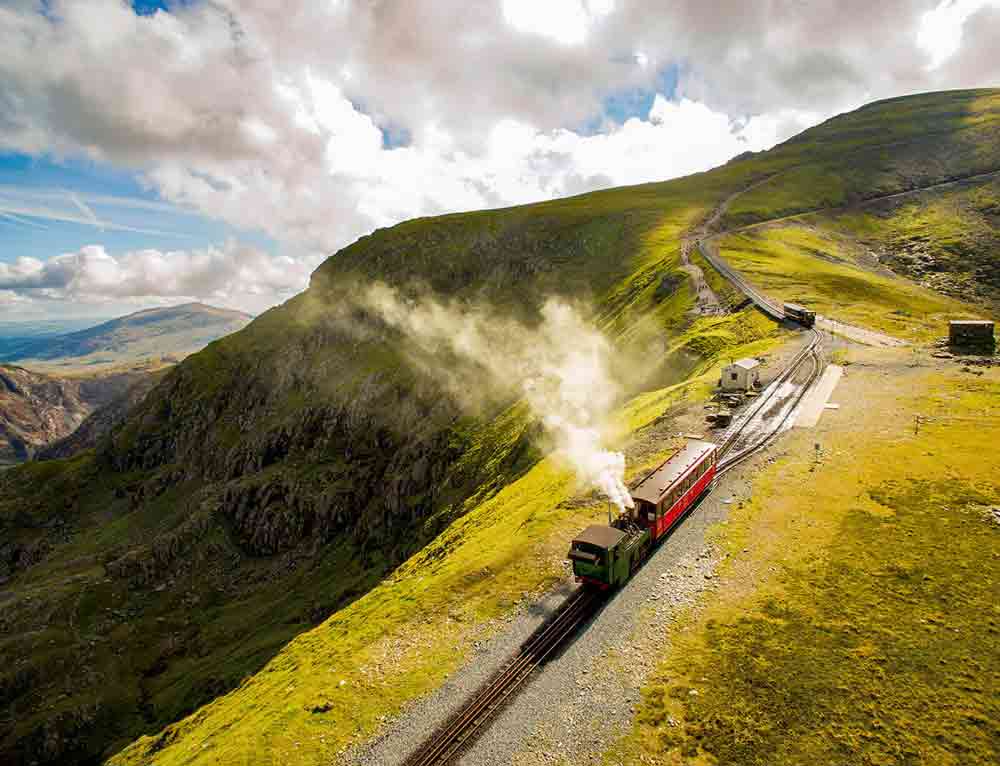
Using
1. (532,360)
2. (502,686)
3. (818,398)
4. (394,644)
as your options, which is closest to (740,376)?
(818,398)

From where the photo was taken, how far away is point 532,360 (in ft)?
393

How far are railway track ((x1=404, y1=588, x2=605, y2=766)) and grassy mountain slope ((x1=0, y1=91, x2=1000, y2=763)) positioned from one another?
3.23 m

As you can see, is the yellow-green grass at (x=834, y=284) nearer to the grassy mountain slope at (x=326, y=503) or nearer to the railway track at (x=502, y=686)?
the grassy mountain slope at (x=326, y=503)

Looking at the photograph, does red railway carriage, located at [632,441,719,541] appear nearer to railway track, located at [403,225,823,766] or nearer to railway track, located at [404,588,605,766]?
railway track, located at [403,225,823,766]

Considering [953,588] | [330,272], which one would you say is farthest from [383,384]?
[953,588]

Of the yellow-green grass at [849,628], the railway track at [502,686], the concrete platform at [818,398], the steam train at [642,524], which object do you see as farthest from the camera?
the concrete platform at [818,398]

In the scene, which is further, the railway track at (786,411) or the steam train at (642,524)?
the railway track at (786,411)

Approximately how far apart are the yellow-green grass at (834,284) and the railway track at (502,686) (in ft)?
219

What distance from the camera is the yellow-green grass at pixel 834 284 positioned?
75.7m

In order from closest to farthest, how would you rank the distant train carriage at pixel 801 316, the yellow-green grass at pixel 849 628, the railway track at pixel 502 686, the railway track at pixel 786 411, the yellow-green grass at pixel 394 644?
1. the yellow-green grass at pixel 849 628
2. the railway track at pixel 502 686
3. the yellow-green grass at pixel 394 644
4. the railway track at pixel 786 411
5. the distant train carriage at pixel 801 316

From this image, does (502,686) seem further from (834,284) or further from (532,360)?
(532,360)

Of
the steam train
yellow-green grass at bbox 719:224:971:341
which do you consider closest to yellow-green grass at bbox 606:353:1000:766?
the steam train

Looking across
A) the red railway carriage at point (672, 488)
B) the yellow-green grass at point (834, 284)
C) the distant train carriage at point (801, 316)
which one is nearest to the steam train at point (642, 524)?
the red railway carriage at point (672, 488)

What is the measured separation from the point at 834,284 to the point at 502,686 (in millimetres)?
97704
